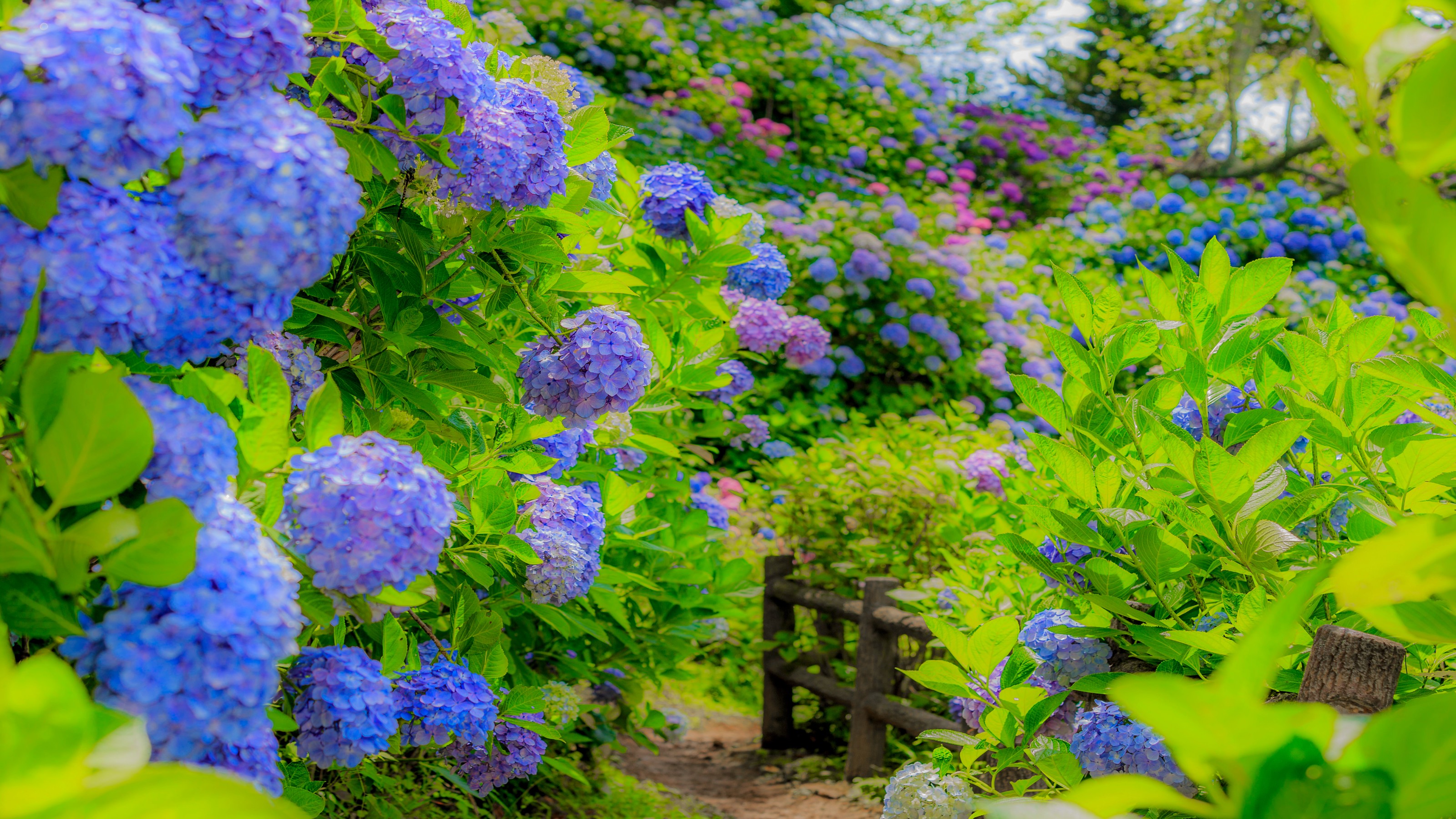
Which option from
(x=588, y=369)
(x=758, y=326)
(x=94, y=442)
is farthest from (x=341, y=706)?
(x=758, y=326)

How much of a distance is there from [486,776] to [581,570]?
0.51 m

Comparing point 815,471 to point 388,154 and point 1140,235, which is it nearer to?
point 388,154

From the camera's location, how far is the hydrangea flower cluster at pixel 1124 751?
136 cm

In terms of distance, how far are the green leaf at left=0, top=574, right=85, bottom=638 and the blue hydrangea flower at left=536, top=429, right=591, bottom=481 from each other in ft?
4.23

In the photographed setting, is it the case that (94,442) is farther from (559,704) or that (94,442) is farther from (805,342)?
(805,342)

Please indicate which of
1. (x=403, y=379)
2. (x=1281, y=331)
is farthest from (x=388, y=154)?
(x=1281, y=331)

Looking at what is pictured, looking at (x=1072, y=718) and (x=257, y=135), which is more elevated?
(x=257, y=135)

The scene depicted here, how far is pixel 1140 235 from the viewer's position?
780cm

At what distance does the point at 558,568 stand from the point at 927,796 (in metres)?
0.77

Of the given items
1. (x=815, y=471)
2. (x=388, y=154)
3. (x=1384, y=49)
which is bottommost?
(x=815, y=471)

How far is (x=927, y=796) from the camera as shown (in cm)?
164

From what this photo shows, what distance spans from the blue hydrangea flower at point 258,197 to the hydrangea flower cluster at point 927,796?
1326 mm

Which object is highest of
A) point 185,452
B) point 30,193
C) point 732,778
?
point 30,193

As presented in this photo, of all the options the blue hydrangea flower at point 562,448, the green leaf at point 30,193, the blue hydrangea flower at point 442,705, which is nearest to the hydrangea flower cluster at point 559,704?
the blue hydrangea flower at point 562,448
